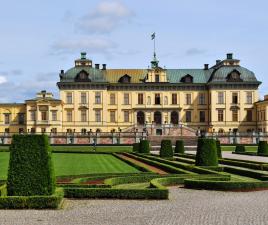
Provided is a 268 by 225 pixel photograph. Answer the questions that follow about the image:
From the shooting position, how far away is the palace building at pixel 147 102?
2495 inches

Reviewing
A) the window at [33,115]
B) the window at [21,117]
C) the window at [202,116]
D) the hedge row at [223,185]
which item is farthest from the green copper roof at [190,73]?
the hedge row at [223,185]

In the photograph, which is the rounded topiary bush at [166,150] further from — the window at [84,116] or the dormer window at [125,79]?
the dormer window at [125,79]

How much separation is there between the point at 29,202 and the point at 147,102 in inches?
2110

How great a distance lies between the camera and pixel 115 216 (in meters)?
10.4

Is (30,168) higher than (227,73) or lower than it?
lower

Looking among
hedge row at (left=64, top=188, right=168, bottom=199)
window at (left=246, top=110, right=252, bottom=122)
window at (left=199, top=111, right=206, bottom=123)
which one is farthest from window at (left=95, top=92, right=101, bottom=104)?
hedge row at (left=64, top=188, right=168, bottom=199)

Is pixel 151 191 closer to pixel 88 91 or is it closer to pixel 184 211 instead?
pixel 184 211

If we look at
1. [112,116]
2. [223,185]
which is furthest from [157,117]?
[223,185]

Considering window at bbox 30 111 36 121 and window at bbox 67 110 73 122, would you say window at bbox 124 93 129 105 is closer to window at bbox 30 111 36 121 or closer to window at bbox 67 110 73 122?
window at bbox 67 110 73 122

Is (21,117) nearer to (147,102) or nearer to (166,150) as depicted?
(147,102)

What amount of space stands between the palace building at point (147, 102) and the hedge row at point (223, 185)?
47176mm

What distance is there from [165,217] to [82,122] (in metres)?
53.8

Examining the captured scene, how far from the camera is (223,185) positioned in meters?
14.7

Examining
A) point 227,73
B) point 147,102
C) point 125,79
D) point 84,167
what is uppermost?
point 227,73
